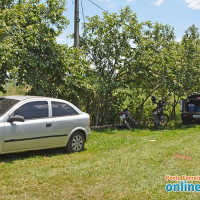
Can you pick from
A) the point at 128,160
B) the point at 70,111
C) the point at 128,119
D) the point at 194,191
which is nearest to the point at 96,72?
the point at 128,119

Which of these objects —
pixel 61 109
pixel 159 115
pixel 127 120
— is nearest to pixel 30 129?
pixel 61 109

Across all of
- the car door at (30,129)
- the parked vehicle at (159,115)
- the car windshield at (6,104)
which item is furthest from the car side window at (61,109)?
the parked vehicle at (159,115)

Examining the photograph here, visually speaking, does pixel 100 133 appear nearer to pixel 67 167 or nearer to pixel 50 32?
pixel 50 32

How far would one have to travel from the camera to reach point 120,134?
12.4 metres

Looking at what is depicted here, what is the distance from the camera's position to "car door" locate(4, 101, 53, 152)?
6.98 meters

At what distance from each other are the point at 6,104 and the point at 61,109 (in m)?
1.49

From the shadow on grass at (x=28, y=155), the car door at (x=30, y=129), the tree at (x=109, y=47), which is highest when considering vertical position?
the tree at (x=109, y=47)

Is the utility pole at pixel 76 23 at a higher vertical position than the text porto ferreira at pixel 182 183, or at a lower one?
higher

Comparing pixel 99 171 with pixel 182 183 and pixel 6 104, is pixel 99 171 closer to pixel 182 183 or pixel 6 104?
pixel 182 183

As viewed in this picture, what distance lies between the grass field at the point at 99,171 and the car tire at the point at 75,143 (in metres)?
0.25

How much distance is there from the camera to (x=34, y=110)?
298 inches

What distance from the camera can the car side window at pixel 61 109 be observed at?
8000 mm

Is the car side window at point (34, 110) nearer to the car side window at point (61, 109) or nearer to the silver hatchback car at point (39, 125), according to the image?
the silver hatchback car at point (39, 125)

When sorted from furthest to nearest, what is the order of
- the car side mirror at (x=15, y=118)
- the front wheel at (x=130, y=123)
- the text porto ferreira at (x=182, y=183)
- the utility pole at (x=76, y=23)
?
the front wheel at (x=130, y=123) → the utility pole at (x=76, y=23) → the car side mirror at (x=15, y=118) → the text porto ferreira at (x=182, y=183)
